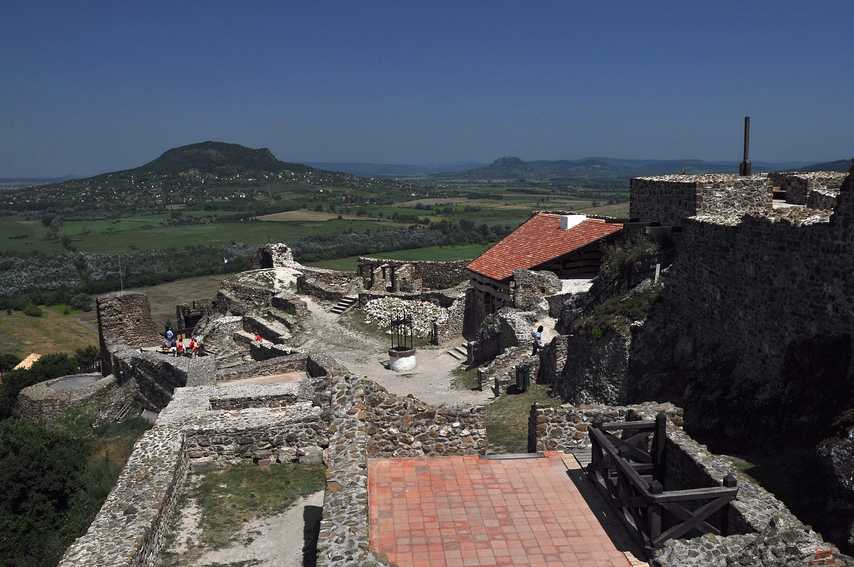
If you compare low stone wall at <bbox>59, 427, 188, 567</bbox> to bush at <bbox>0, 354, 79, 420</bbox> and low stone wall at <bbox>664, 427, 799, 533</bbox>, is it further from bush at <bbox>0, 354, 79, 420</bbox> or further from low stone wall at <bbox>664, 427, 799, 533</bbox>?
bush at <bbox>0, 354, 79, 420</bbox>

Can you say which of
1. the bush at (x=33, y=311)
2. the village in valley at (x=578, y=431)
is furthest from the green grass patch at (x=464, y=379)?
the bush at (x=33, y=311)

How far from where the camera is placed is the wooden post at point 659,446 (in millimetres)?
8367

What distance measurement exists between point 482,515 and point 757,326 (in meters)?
6.54

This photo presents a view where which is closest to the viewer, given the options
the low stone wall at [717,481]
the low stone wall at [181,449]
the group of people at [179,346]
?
the low stone wall at [717,481]

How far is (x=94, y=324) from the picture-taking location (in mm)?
62062

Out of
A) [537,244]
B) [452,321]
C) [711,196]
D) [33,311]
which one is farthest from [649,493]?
[33,311]

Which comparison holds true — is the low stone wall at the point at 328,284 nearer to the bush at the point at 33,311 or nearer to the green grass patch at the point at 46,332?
the green grass patch at the point at 46,332

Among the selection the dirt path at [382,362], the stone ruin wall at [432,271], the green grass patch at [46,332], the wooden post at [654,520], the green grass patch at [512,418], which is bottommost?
the green grass patch at [46,332]

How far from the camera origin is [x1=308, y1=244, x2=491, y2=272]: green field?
66.8 meters

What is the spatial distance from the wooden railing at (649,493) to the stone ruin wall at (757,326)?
269 cm

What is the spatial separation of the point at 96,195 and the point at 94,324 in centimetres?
14001

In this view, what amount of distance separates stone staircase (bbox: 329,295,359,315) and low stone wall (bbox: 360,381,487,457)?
1989 cm

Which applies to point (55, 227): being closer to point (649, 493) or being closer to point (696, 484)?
point (696, 484)

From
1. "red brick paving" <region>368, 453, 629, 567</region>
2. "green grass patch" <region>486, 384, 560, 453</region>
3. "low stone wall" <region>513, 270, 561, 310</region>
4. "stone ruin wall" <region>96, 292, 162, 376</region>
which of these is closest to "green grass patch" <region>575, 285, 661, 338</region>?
"green grass patch" <region>486, 384, 560, 453</region>
